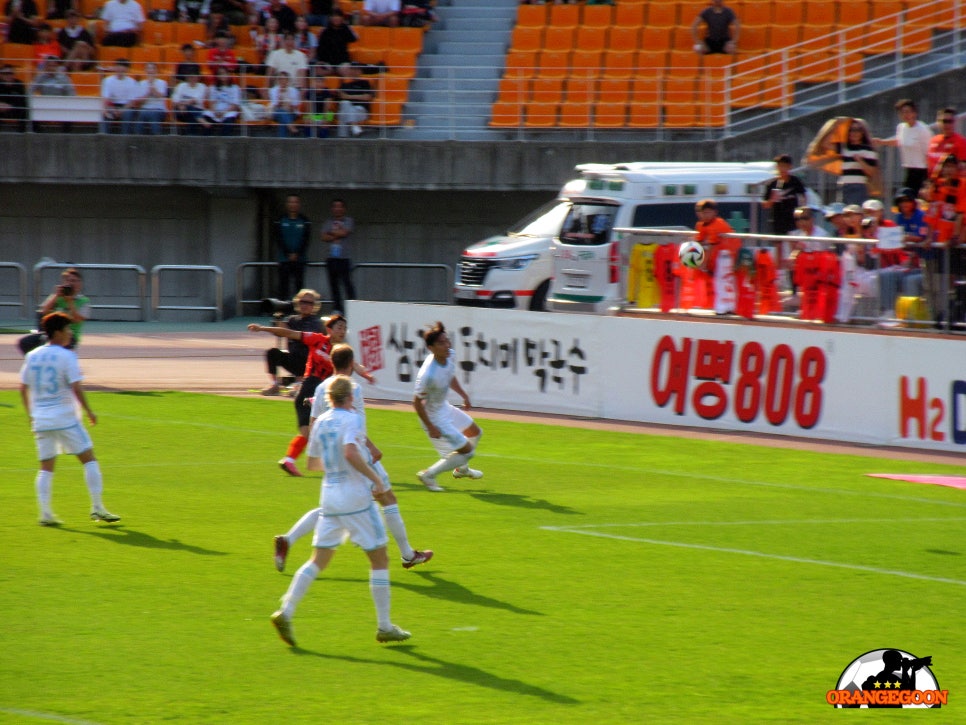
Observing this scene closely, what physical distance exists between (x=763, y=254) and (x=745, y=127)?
9.78 m

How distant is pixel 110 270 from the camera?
2984cm

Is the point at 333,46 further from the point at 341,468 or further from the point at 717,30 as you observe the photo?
the point at 341,468

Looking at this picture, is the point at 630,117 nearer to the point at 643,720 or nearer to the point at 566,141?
the point at 566,141

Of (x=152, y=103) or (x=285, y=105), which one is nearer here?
(x=285, y=105)

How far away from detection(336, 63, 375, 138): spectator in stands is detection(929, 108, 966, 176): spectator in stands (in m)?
12.8

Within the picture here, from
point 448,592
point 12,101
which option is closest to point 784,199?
point 448,592

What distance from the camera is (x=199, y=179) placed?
92.0 ft

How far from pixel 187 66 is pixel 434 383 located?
702 inches

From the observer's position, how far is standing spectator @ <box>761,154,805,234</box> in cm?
1997

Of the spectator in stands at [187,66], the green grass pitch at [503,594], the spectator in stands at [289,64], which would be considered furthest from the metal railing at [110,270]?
the green grass pitch at [503,594]

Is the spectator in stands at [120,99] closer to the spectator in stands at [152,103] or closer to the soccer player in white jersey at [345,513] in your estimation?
the spectator in stands at [152,103]

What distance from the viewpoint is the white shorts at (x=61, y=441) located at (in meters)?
11.6

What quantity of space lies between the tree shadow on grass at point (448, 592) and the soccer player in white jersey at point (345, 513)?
45.4 inches

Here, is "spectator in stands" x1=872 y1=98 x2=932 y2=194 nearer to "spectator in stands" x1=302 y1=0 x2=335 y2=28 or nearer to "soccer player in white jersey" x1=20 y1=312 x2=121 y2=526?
"soccer player in white jersey" x1=20 y1=312 x2=121 y2=526
